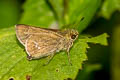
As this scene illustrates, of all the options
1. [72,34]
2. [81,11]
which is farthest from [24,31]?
[81,11]

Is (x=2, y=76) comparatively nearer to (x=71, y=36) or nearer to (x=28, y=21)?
(x=71, y=36)

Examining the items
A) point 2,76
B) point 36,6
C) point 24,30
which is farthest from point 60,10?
point 2,76

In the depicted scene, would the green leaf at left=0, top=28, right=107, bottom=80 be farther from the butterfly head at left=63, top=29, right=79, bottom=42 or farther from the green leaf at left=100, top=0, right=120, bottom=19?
the green leaf at left=100, top=0, right=120, bottom=19

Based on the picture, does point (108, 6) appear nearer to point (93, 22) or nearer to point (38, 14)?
point (93, 22)

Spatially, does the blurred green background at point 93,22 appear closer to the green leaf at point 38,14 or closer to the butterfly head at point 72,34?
the green leaf at point 38,14

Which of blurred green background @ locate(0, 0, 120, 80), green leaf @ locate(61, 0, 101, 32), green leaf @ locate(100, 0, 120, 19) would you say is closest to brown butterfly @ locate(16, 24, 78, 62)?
green leaf @ locate(61, 0, 101, 32)
